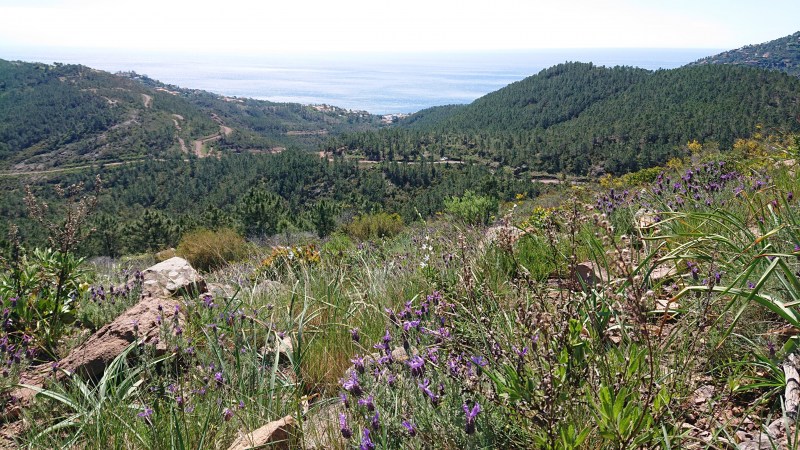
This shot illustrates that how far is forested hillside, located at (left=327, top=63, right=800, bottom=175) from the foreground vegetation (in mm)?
42669

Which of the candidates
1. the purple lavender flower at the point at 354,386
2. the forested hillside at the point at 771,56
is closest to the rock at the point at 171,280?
the purple lavender flower at the point at 354,386

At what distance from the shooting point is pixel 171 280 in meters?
4.19

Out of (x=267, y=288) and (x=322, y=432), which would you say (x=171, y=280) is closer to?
(x=267, y=288)

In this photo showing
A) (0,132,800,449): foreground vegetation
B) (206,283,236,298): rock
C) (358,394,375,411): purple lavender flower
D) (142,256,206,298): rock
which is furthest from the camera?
(142,256,206,298): rock

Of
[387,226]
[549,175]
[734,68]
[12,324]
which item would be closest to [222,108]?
[549,175]

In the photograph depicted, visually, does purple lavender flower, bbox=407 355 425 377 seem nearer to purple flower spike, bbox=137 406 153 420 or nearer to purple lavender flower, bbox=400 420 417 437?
purple lavender flower, bbox=400 420 417 437

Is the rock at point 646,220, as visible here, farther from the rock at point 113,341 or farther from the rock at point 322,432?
the rock at point 113,341

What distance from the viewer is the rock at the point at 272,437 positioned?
5.56 ft

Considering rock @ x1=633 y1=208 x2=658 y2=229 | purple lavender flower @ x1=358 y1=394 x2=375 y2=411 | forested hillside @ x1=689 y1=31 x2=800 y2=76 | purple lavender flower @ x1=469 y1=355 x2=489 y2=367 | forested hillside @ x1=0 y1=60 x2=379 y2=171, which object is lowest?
forested hillside @ x1=0 y1=60 x2=379 y2=171

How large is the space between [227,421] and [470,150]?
7713 centimetres

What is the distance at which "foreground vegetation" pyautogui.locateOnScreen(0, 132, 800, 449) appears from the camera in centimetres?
148

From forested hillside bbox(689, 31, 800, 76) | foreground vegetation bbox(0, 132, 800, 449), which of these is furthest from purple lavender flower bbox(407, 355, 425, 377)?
forested hillside bbox(689, 31, 800, 76)

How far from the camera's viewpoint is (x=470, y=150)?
77.0 meters

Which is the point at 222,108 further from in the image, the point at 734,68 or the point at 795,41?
the point at 795,41
